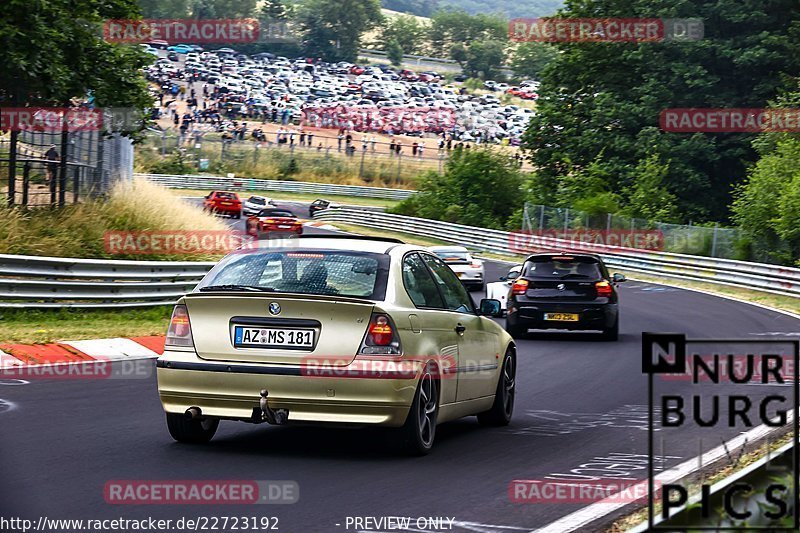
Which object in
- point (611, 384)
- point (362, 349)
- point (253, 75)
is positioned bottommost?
point (611, 384)

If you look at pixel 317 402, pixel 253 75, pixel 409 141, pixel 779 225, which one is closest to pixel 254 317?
pixel 317 402

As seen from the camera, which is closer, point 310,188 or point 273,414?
point 273,414

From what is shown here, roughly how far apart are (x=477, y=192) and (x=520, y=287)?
135ft

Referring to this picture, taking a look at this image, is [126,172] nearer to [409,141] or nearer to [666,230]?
[666,230]

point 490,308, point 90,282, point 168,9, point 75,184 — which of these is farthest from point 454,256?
point 168,9

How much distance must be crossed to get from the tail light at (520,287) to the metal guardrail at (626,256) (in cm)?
1621

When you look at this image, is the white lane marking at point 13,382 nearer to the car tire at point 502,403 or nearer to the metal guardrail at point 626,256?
the car tire at point 502,403

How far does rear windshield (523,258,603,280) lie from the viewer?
20.7m

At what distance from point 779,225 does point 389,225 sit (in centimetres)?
2520

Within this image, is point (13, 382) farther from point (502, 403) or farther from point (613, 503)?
point (613, 503)

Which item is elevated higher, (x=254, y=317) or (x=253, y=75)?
(x=253, y=75)

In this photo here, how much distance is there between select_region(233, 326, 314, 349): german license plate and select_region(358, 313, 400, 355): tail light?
1.25 feet

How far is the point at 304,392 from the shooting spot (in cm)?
848

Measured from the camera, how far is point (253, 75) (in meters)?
135
